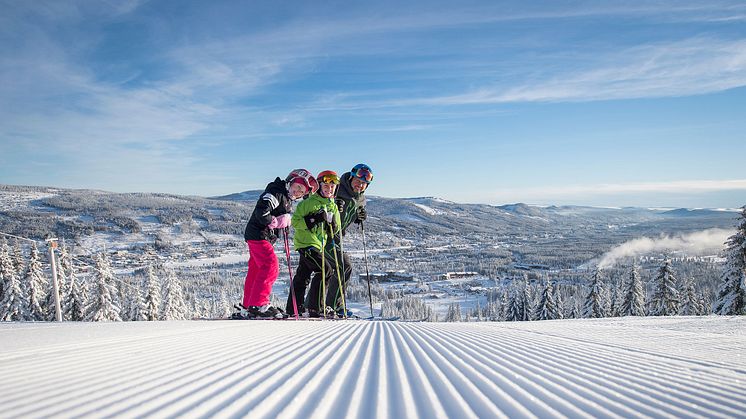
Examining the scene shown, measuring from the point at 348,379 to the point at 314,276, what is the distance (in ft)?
18.4

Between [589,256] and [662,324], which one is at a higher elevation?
[662,324]

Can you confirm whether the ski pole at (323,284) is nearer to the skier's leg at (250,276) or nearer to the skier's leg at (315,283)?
the skier's leg at (315,283)

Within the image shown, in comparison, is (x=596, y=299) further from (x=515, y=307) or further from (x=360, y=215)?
(x=360, y=215)

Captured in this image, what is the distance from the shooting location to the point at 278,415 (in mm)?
1463

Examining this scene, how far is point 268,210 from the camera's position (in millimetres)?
6445

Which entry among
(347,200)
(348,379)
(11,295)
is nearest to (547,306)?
(347,200)

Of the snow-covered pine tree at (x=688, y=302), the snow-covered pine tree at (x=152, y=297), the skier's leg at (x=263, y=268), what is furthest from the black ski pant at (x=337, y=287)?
the snow-covered pine tree at (x=688, y=302)

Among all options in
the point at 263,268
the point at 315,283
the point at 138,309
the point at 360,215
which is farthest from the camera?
the point at 138,309

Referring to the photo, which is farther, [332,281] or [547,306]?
[547,306]

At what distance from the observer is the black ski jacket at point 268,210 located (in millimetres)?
6434

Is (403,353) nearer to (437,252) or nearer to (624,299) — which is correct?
(624,299)

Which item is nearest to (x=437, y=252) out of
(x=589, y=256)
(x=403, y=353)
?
(x=589, y=256)

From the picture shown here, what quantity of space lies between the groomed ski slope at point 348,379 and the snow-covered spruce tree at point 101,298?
21.1 m

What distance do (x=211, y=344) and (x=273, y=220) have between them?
12.0 feet
